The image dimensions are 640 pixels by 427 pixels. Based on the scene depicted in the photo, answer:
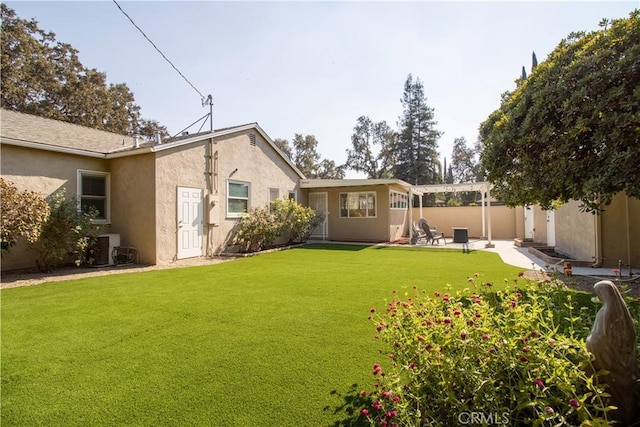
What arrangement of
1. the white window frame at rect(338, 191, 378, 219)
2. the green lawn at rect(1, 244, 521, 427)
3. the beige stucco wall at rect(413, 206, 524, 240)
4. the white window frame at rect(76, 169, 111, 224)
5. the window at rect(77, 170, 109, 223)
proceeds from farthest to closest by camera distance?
the beige stucco wall at rect(413, 206, 524, 240)
the white window frame at rect(338, 191, 378, 219)
the window at rect(77, 170, 109, 223)
the white window frame at rect(76, 169, 111, 224)
the green lawn at rect(1, 244, 521, 427)

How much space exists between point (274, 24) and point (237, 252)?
743 cm

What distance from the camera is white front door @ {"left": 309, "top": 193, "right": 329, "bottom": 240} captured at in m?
16.2

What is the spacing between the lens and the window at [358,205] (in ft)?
50.2

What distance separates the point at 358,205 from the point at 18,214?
12138 millimetres

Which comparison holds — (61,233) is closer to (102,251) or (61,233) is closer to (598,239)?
(102,251)

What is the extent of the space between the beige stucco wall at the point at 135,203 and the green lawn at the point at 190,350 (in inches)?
97.7

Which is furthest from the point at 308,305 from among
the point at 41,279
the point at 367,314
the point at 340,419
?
the point at 41,279

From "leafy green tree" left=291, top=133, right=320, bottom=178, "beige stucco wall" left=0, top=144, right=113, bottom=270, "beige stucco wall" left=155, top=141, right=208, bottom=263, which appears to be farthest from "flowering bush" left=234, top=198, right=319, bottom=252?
"leafy green tree" left=291, top=133, right=320, bottom=178

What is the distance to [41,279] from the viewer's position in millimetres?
6996

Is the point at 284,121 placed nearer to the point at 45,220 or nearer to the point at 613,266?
the point at 45,220

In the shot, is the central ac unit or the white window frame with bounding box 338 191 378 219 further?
the white window frame with bounding box 338 191 378 219

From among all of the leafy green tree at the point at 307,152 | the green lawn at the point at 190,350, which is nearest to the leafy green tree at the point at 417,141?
the leafy green tree at the point at 307,152

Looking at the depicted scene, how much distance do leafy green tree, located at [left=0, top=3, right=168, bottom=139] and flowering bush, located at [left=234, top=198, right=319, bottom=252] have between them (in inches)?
508

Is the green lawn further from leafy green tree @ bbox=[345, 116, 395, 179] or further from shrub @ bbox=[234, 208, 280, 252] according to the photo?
leafy green tree @ bbox=[345, 116, 395, 179]
